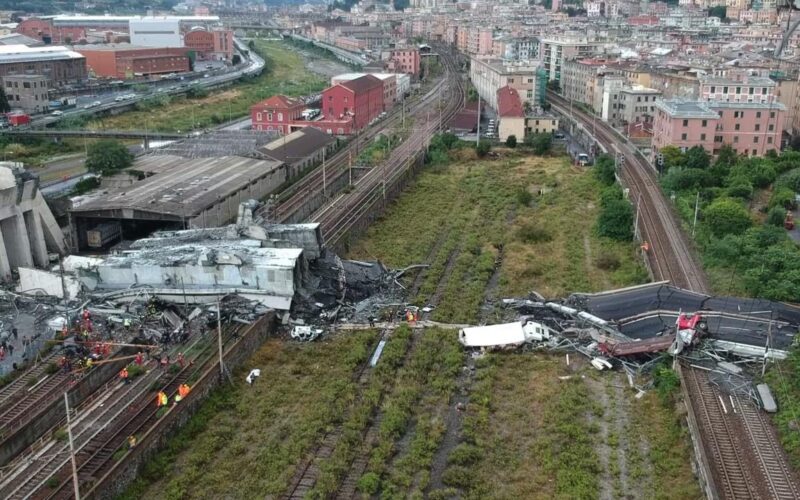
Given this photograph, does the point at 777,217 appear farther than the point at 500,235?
No

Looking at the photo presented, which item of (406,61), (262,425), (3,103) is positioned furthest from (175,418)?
(406,61)

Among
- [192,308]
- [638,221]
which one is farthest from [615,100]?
[192,308]

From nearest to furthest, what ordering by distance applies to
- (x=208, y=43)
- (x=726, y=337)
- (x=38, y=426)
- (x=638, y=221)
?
(x=38, y=426) < (x=726, y=337) < (x=638, y=221) < (x=208, y=43)

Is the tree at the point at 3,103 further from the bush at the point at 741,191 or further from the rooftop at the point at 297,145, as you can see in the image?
the bush at the point at 741,191

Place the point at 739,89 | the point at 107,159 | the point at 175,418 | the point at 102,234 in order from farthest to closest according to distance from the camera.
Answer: the point at 739,89 → the point at 107,159 → the point at 102,234 → the point at 175,418

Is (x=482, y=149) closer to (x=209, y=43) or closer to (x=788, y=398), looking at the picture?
(x=788, y=398)

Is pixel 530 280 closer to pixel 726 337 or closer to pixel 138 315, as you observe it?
pixel 726 337
